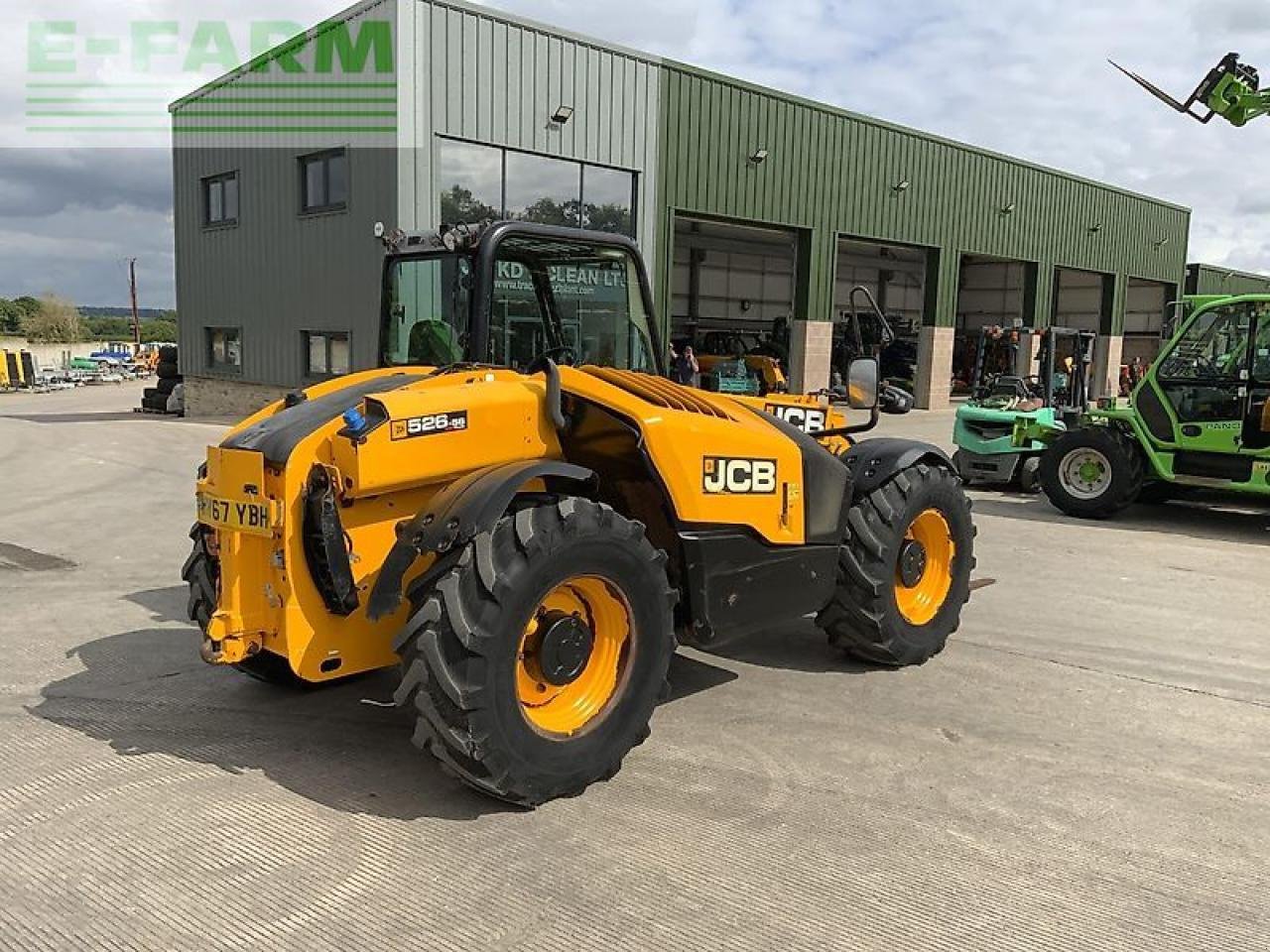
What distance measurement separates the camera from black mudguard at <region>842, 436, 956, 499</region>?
5.36 meters

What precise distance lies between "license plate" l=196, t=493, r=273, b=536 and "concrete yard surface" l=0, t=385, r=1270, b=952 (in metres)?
0.96

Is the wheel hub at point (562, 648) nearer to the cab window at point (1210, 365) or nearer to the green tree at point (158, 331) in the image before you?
the cab window at point (1210, 365)

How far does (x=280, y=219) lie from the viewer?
19578 millimetres

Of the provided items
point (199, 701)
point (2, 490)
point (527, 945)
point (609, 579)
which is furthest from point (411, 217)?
point (527, 945)

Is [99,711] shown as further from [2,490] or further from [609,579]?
[2,490]

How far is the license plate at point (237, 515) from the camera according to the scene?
3.75m

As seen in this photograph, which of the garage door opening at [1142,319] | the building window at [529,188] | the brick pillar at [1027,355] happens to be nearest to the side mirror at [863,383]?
the building window at [529,188]

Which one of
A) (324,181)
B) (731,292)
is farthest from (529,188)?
(731,292)

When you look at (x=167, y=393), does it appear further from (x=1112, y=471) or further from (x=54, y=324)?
(x=54, y=324)

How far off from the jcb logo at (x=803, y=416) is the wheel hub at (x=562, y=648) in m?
2.10

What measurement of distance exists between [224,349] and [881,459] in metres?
20.1

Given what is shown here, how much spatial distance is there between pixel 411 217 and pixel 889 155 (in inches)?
511

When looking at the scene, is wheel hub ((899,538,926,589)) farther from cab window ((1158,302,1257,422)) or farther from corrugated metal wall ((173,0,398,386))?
corrugated metal wall ((173,0,398,386))

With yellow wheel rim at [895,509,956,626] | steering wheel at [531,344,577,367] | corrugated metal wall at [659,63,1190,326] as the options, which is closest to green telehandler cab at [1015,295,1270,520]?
yellow wheel rim at [895,509,956,626]
